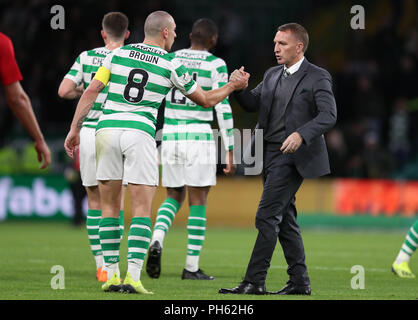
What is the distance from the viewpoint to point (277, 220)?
7.08m

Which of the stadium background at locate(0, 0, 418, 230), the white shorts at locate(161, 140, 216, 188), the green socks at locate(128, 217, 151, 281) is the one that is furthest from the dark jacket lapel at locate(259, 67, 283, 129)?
the stadium background at locate(0, 0, 418, 230)

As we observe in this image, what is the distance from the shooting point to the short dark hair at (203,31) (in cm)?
920

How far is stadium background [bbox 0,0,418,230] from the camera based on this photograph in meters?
18.0

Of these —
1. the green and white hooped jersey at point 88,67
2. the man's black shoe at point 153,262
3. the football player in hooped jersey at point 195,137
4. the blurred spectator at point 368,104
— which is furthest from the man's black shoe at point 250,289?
the blurred spectator at point 368,104

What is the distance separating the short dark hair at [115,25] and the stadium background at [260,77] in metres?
9.49

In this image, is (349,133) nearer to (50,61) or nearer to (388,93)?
(388,93)

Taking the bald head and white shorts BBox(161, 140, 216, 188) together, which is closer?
the bald head

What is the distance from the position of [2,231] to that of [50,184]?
8.34 feet

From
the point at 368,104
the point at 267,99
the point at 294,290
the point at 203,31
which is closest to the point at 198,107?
the point at 203,31

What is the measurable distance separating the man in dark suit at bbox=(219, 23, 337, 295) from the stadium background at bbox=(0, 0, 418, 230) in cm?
1032

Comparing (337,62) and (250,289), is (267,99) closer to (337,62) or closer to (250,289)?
(250,289)

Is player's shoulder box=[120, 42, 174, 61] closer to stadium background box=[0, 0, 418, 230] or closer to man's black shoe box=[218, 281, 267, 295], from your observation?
man's black shoe box=[218, 281, 267, 295]

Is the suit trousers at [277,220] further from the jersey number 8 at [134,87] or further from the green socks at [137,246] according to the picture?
the jersey number 8 at [134,87]
